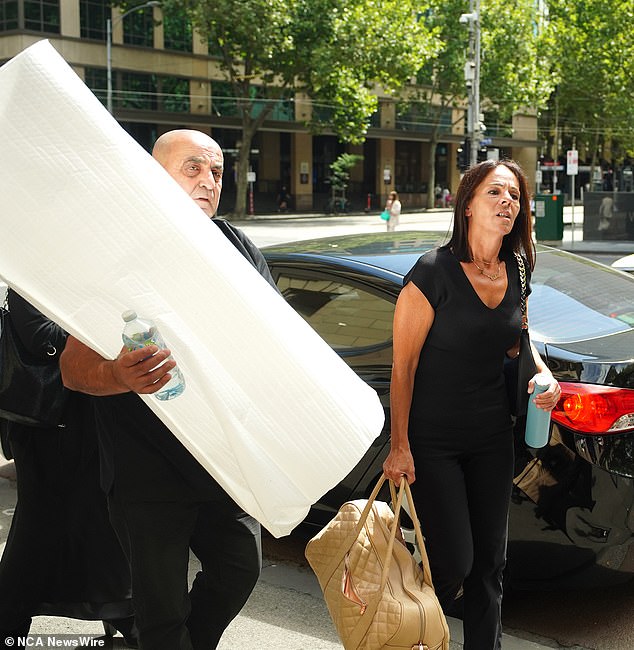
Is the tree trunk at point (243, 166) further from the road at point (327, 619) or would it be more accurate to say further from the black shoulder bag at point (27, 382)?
the black shoulder bag at point (27, 382)

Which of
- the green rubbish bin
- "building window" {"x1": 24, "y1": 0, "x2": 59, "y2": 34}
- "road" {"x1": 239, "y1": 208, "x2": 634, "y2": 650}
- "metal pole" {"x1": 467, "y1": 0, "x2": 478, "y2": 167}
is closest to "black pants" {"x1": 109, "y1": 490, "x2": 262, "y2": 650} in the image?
"road" {"x1": 239, "y1": 208, "x2": 634, "y2": 650}

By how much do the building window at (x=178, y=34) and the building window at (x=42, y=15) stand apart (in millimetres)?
5897

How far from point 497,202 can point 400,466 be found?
0.87 meters

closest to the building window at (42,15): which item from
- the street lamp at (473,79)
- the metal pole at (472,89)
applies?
the street lamp at (473,79)

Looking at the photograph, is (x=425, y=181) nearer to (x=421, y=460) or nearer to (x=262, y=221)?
(x=262, y=221)

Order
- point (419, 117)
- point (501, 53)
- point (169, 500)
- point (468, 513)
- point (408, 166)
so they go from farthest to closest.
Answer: point (408, 166) → point (419, 117) → point (501, 53) → point (468, 513) → point (169, 500)

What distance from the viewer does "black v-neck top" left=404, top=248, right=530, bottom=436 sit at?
2.96 meters

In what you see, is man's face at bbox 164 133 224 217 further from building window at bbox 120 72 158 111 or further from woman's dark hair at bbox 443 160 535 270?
building window at bbox 120 72 158 111

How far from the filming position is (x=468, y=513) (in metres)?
3.06

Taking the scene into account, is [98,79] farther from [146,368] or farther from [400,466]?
[146,368]

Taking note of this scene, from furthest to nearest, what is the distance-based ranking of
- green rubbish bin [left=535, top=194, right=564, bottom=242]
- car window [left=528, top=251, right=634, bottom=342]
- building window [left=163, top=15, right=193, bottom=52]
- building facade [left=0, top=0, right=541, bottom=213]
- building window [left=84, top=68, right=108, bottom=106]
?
building window [left=163, top=15, right=193, bottom=52], building window [left=84, top=68, right=108, bottom=106], building facade [left=0, top=0, right=541, bottom=213], green rubbish bin [left=535, top=194, right=564, bottom=242], car window [left=528, top=251, right=634, bottom=342]

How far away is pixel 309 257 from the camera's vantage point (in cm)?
462

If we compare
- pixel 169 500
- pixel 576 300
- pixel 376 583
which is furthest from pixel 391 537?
pixel 576 300

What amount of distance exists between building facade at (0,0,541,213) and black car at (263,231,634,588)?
29.0 m
